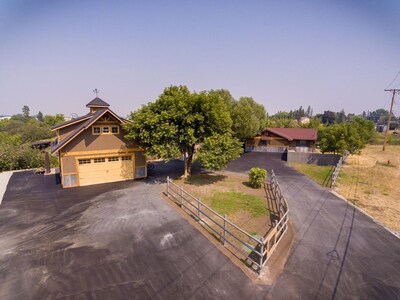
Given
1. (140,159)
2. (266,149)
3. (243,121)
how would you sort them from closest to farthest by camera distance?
1. (140,159)
2. (243,121)
3. (266,149)

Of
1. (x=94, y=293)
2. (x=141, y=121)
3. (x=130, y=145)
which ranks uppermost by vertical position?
(x=141, y=121)

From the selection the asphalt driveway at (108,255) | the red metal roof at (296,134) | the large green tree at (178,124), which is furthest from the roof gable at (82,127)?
the red metal roof at (296,134)

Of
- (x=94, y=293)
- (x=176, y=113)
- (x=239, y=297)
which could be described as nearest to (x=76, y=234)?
(x=94, y=293)

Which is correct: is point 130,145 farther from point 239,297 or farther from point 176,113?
point 239,297

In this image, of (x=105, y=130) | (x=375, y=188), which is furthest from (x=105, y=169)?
(x=375, y=188)

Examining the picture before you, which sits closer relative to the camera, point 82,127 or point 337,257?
point 337,257

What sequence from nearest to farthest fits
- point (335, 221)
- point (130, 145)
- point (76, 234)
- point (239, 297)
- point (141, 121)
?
point (239, 297) < point (76, 234) < point (335, 221) < point (141, 121) < point (130, 145)

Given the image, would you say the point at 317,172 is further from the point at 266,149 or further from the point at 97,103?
the point at 97,103

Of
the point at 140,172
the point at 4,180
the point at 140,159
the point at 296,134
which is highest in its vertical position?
the point at 296,134
